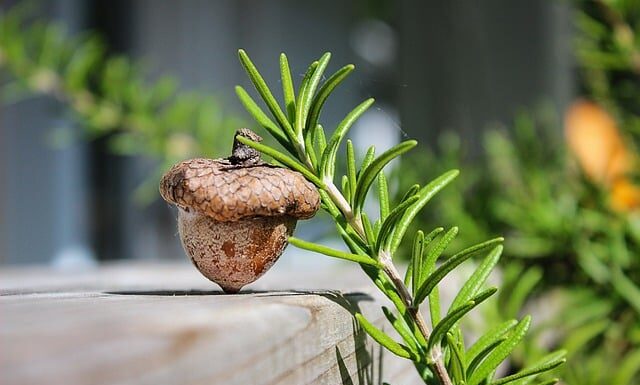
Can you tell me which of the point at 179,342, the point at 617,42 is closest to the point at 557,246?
the point at 617,42

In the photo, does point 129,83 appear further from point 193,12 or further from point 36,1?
point 193,12

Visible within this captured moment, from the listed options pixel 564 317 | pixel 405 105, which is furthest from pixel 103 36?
pixel 564 317

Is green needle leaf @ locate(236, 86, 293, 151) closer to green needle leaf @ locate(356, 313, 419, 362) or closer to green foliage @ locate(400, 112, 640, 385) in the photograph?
green needle leaf @ locate(356, 313, 419, 362)

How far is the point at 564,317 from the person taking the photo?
688 millimetres

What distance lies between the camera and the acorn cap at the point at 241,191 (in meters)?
0.33

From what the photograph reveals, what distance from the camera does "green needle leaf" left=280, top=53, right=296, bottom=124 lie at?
0.32 metres

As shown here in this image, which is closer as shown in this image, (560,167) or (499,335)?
(499,335)

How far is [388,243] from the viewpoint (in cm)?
34

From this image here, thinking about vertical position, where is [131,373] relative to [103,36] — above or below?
below

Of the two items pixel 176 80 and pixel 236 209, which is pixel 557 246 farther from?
pixel 176 80

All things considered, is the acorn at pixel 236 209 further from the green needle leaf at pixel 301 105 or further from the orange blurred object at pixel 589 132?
the orange blurred object at pixel 589 132

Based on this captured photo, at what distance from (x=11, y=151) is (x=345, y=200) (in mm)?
1560

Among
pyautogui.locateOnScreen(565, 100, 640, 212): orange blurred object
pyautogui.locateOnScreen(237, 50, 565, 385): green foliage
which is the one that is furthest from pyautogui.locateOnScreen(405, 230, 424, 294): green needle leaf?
pyautogui.locateOnScreen(565, 100, 640, 212): orange blurred object

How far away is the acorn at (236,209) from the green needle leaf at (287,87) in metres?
0.02
